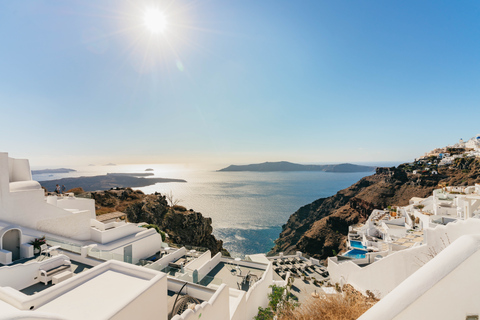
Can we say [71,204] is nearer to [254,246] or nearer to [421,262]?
[421,262]

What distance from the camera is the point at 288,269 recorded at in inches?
764

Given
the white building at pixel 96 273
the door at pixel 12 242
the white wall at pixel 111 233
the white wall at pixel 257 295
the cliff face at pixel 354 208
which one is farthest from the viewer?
the cliff face at pixel 354 208

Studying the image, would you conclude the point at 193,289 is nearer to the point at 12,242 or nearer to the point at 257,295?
the point at 257,295

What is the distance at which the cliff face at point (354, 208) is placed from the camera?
1569 inches

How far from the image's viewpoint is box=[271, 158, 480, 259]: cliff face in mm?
39856

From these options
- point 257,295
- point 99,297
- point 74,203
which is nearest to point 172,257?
Answer: point 257,295

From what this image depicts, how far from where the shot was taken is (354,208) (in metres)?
49.1

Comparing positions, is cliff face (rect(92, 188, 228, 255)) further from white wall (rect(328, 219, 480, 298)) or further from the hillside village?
white wall (rect(328, 219, 480, 298))

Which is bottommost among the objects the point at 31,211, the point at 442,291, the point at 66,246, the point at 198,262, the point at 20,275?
the point at 198,262

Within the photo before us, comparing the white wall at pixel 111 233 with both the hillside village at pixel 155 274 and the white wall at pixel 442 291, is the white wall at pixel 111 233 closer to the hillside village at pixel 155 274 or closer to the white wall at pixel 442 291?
the hillside village at pixel 155 274

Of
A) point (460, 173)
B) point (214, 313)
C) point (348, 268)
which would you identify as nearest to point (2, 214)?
point (214, 313)

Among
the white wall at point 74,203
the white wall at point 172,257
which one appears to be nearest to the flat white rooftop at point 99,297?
the white wall at point 172,257

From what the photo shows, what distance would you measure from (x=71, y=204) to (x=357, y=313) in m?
17.9

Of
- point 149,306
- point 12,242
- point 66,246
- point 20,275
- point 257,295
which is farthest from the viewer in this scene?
point 257,295
